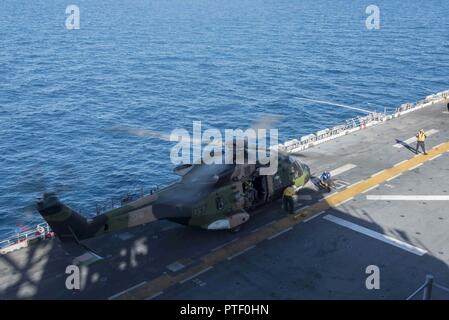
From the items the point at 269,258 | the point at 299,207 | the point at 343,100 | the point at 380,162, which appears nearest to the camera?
the point at 269,258

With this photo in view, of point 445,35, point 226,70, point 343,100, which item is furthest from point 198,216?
point 445,35

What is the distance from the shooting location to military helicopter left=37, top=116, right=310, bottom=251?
Result: 21531 millimetres

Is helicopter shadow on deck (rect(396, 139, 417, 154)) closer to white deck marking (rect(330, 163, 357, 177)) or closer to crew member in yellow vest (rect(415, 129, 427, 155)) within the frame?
crew member in yellow vest (rect(415, 129, 427, 155))

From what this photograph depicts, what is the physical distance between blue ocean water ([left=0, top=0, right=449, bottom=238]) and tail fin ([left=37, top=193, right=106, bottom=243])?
22.4 inches

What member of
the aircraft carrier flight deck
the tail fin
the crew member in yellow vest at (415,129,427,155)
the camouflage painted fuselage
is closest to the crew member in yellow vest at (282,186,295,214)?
the camouflage painted fuselage

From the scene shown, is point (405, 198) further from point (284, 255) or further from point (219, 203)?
point (219, 203)

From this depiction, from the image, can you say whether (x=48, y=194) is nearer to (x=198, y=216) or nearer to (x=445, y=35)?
(x=198, y=216)

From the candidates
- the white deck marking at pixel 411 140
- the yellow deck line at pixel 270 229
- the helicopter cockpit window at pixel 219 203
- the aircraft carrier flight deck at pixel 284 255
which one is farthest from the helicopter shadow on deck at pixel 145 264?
the white deck marking at pixel 411 140

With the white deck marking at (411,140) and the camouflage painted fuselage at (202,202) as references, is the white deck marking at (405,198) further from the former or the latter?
the white deck marking at (411,140)

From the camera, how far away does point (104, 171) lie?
4812cm

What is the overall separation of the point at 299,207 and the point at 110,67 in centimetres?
6626

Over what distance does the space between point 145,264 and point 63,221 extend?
4493mm

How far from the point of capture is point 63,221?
67.1 feet
